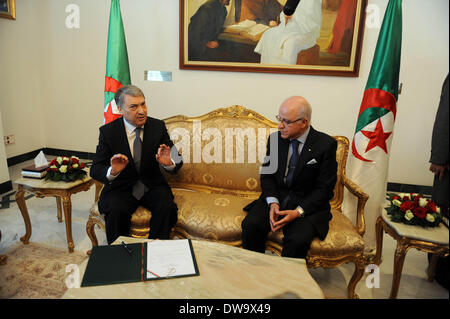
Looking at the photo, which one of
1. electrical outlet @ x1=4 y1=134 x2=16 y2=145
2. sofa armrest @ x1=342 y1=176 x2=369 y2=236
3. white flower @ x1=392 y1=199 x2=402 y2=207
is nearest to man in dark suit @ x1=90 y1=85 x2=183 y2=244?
sofa armrest @ x1=342 y1=176 x2=369 y2=236

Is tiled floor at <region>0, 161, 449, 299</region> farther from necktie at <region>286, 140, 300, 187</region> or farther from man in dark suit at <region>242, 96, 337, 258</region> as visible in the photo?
necktie at <region>286, 140, 300, 187</region>

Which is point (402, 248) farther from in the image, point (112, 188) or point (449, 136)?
point (112, 188)

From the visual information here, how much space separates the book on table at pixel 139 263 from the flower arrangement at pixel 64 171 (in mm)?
1236

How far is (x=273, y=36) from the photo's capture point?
3.70 metres

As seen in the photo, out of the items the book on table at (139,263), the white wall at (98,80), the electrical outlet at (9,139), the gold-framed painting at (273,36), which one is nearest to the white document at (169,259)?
the book on table at (139,263)

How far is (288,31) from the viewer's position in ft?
12.0

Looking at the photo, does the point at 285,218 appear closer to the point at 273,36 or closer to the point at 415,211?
the point at 415,211

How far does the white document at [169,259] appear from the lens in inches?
51.6

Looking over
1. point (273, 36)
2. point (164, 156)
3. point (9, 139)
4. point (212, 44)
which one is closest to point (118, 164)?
point (164, 156)

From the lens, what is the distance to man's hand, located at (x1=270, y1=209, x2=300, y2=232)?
1919 millimetres

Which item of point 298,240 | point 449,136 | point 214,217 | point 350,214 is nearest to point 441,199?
point 449,136

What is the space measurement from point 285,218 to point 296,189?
240 mm

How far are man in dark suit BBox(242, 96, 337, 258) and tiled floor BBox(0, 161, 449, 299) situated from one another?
16.6 inches

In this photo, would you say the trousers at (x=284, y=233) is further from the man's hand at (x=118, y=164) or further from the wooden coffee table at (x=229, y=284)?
the man's hand at (x=118, y=164)
